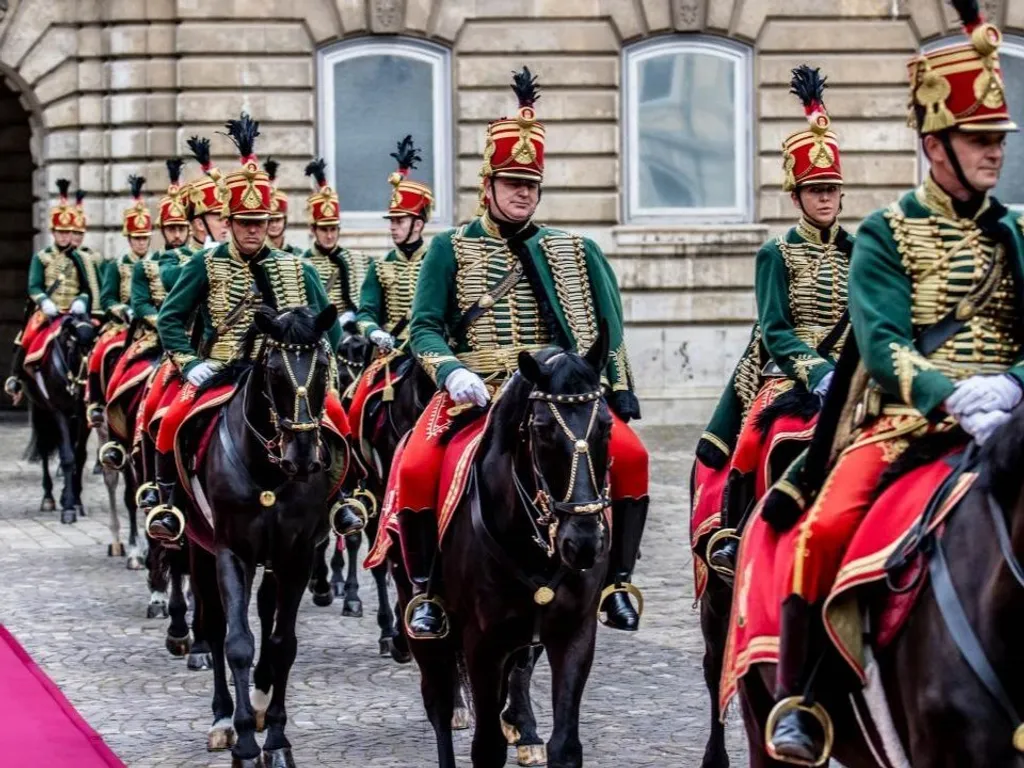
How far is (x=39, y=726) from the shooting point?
840 cm

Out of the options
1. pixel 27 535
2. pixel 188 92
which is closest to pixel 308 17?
pixel 188 92

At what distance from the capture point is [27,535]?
56.0 ft

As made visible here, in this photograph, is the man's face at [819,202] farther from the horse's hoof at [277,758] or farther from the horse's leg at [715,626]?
the horse's hoof at [277,758]

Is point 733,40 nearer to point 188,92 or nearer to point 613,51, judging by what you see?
point 613,51

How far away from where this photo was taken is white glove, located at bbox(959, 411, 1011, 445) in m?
4.89

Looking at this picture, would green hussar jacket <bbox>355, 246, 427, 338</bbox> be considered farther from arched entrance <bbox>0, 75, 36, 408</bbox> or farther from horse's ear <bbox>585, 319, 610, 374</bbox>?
arched entrance <bbox>0, 75, 36, 408</bbox>

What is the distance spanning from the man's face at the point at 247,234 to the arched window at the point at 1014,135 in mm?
17418

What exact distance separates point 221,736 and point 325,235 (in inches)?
281

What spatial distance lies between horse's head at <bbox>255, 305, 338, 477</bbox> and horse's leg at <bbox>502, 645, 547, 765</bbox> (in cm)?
117

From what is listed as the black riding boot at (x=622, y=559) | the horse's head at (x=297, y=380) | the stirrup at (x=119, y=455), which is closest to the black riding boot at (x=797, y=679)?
the black riding boot at (x=622, y=559)

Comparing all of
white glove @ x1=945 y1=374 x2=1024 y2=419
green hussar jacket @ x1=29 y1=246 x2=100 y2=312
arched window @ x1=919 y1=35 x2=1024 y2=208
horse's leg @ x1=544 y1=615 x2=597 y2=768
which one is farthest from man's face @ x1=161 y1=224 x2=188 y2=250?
arched window @ x1=919 y1=35 x2=1024 y2=208

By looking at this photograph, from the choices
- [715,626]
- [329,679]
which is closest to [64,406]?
[329,679]

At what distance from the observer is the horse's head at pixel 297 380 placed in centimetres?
886

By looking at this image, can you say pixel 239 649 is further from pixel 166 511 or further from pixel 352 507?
pixel 166 511
